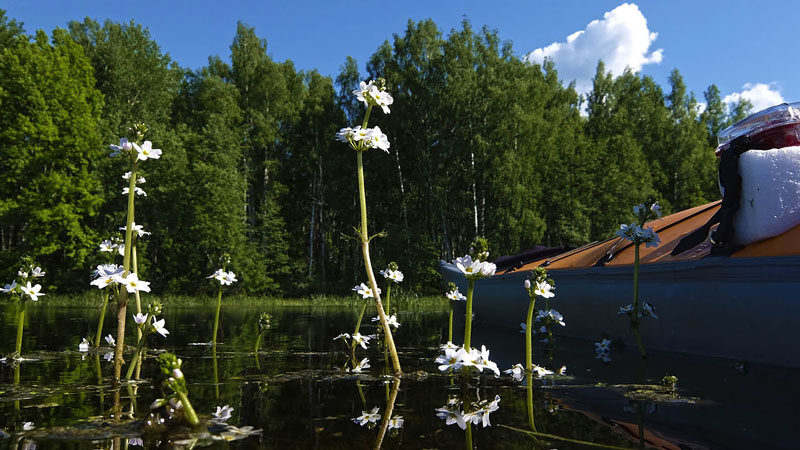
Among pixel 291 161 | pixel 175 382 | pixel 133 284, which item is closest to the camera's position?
pixel 175 382

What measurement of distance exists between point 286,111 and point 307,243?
27.4 ft

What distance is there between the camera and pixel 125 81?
25.5m

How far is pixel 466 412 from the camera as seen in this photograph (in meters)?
2.08

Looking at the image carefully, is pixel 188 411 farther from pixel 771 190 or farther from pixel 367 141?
pixel 771 190

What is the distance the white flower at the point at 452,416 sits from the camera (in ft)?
6.20

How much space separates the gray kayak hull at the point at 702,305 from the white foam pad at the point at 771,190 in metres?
0.27

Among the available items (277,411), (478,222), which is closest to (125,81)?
(478,222)

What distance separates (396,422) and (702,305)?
276 centimetres

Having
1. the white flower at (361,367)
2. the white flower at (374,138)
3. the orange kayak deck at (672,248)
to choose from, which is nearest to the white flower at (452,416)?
the white flower at (361,367)

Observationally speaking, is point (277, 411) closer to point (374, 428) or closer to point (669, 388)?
point (374, 428)

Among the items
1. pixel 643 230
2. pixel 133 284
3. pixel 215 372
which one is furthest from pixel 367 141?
pixel 643 230

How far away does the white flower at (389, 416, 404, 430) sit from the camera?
6.09 ft

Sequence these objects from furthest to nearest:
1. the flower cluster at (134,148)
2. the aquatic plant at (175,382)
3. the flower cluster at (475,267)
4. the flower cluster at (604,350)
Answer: the flower cluster at (604,350) < the flower cluster at (134,148) < the flower cluster at (475,267) < the aquatic plant at (175,382)

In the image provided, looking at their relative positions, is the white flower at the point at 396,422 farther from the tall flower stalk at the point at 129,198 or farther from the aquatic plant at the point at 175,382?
the tall flower stalk at the point at 129,198
